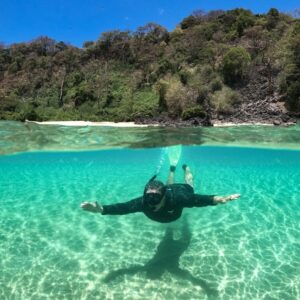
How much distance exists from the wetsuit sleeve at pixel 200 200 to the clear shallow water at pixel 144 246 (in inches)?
51.5

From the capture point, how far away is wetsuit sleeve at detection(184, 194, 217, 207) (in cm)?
621

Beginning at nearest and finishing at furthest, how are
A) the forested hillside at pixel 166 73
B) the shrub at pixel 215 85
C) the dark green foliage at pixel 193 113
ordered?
the dark green foliage at pixel 193 113, the forested hillside at pixel 166 73, the shrub at pixel 215 85

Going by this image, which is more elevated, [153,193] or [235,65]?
[235,65]

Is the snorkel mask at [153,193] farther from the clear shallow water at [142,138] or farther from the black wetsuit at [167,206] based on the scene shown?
the clear shallow water at [142,138]

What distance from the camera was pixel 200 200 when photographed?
6.32m

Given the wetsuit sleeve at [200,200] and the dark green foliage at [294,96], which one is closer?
the wetsuit sleeve at [200,200]

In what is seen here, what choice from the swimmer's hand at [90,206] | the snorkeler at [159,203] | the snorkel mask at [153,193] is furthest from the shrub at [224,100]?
the swimmer's hand at [90,206]

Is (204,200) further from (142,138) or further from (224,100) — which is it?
(224,100)

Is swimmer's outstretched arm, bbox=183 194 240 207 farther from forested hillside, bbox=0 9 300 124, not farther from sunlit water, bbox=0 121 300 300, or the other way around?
forested hillside, bbox=0 9 300 124

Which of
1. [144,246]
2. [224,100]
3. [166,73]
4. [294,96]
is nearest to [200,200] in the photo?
[144,246]

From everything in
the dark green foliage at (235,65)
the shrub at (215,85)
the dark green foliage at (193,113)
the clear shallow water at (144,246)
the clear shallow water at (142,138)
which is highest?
the dark green foliage at (235,65)

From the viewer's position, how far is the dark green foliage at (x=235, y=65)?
116 ft

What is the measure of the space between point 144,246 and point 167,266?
1065mm

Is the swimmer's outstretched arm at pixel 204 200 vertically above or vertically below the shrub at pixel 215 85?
below
